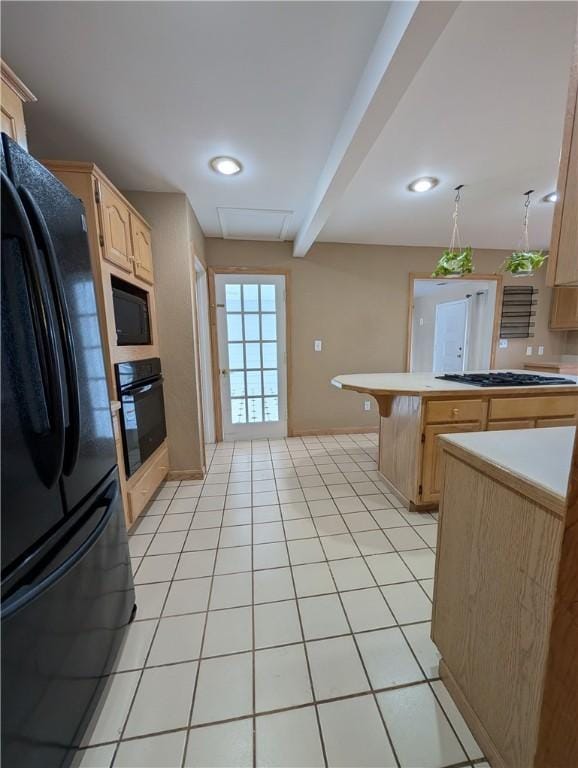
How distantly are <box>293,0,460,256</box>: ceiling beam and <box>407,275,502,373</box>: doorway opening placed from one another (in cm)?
234

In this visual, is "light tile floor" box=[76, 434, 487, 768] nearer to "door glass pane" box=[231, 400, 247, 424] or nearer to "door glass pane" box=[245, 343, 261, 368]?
"door glass pane" box=[231, 400, 247, 424]

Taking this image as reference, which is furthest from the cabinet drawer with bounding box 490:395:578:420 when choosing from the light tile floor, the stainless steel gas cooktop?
the light tile floor

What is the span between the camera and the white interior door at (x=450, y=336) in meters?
4.76

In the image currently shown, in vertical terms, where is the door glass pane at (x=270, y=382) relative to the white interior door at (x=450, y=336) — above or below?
below

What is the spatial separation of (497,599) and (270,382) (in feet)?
10.2

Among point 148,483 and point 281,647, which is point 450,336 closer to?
point 148,483

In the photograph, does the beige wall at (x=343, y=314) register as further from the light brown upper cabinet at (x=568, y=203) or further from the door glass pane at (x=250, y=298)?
the light brown upper cabinet at (x=568, y=203)

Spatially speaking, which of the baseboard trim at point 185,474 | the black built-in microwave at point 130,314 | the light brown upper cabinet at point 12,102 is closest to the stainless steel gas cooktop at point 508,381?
the baseboard trim at point 185,474

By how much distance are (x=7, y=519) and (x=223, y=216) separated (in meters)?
2.83

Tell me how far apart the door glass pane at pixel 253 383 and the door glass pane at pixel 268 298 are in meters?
0.77

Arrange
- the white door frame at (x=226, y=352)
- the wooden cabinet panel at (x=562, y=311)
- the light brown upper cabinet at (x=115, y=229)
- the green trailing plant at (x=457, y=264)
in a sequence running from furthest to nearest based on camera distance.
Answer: the wooden cabinet panel at (x=562, y=311), the white door frame at (x=226, y=352), the green trailing plant at (x=457, y=264), the light brown upper cabinet at (x=115, y=229)

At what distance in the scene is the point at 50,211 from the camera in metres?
0.94

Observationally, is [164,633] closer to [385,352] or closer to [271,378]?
[271,378]

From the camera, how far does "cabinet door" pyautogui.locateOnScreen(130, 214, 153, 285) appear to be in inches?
81.3
